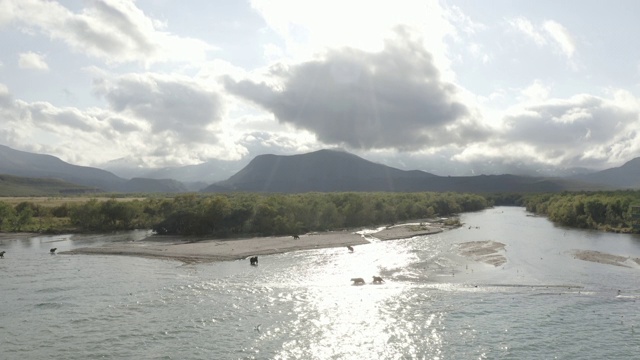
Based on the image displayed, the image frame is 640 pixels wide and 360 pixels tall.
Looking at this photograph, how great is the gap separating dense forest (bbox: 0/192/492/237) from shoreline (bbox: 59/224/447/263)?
8.51m

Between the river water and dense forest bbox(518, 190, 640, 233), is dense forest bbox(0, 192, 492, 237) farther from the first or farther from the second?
dense forest bbox(518, 190, 640, 233)

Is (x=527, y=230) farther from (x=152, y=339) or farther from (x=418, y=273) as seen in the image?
(x=152, y=339)

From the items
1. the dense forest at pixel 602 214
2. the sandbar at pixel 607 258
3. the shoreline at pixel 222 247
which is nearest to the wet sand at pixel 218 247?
the shoreline at pixel 222 247

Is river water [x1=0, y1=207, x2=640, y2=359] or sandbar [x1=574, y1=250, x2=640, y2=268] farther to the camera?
sandbar [x1=574, y1=250, x2=640, y2=268]

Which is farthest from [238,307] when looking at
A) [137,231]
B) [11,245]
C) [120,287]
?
[137,231]

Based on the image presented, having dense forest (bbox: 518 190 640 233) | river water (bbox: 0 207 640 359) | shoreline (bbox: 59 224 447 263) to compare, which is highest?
dense forest (bbox: 518 190 640 233)

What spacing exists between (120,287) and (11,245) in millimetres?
→ 53426

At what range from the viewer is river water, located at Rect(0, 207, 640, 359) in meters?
32.0

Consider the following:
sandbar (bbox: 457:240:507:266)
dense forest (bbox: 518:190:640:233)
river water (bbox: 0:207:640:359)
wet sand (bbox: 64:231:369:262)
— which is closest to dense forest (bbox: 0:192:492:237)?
wet sand (bbox: 64:231:369:262)

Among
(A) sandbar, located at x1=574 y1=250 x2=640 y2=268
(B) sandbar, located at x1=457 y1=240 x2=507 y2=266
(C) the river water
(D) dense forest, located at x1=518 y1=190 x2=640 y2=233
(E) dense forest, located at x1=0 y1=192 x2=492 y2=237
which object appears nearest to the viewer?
(C) the river water

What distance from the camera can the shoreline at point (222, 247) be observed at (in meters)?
72.1

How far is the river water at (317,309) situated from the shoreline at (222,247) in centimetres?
479

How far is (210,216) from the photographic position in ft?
348

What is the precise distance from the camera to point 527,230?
11338 cm
